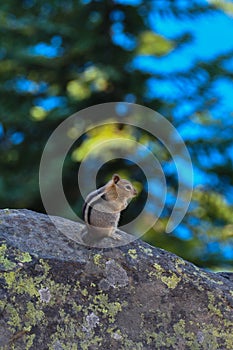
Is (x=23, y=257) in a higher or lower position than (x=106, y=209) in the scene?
lower

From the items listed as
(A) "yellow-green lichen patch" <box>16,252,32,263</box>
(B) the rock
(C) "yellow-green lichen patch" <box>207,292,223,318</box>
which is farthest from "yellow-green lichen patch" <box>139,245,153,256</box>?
(A) "yellow-green lichen patch" <box>16,252,32,263</box>

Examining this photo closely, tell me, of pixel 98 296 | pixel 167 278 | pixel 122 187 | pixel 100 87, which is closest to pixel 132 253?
pixel 167 278

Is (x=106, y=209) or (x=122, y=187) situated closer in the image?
A: (x=106, y=209)

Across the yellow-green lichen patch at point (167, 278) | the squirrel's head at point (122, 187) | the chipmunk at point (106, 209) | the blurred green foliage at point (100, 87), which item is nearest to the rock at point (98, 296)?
the yellow-green lichen patch at point (167, 278)

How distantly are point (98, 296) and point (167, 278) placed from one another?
374 millimetres

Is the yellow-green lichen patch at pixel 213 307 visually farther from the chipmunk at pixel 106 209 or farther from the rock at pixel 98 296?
the chipmunk at pixel 106 209

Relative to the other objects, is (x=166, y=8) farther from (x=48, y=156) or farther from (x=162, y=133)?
(x=48, y=156)

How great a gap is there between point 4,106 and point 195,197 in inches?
166

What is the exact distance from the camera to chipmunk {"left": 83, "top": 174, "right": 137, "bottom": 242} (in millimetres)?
3680

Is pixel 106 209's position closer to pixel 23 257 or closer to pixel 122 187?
pixel 122 187

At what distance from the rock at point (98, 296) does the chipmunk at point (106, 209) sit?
7.5 inches

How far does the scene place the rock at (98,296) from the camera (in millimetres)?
3016

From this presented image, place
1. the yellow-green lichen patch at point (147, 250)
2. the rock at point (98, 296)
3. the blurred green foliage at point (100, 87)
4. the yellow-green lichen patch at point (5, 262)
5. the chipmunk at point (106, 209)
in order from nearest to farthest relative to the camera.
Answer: the rock at point (98, 296), the yellow-green lichen patch at point (5, 262), the yellow-green lichen patch at point (147, 250), the chipmunk at point (106, 209), the blurred green foliage at point (100, 87)

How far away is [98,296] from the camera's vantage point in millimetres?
3184
